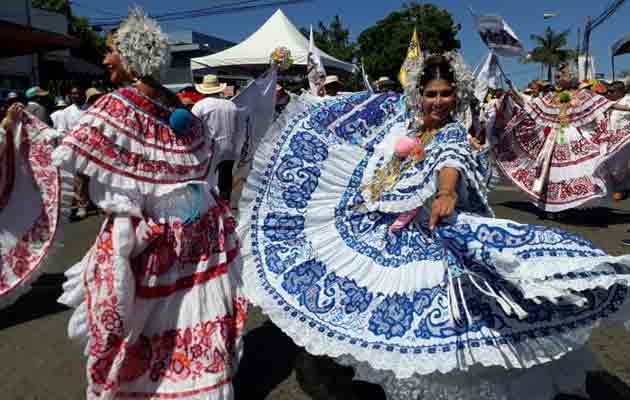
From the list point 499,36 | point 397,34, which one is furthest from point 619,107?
point 397,34

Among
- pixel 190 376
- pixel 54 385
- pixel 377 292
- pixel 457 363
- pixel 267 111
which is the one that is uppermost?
pixel 267 111

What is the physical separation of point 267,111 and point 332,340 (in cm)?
394

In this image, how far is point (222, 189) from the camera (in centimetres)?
643

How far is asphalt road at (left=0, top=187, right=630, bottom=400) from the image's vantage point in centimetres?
304

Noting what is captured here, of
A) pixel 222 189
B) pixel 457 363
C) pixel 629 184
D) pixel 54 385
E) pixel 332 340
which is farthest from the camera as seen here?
pixel 629 184

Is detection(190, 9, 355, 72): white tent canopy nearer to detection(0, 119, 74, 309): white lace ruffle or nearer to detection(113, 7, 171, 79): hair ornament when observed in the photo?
detection(0, 119, 74, 309): white lace ruffle

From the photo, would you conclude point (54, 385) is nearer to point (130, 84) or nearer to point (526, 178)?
point (130, 84)

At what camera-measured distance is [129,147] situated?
2.52 meters

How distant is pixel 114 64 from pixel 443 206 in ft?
5.61

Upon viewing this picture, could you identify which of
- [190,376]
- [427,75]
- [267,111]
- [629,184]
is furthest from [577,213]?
[190,376]

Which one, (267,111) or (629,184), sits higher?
(267,111)

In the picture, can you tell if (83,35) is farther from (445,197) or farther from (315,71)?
(445,197)

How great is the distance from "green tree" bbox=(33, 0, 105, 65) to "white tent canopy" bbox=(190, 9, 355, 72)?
16176mm

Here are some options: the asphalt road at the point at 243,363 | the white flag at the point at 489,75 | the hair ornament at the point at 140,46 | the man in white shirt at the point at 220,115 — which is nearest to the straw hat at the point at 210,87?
the man in white shirt at the point at 220,115
